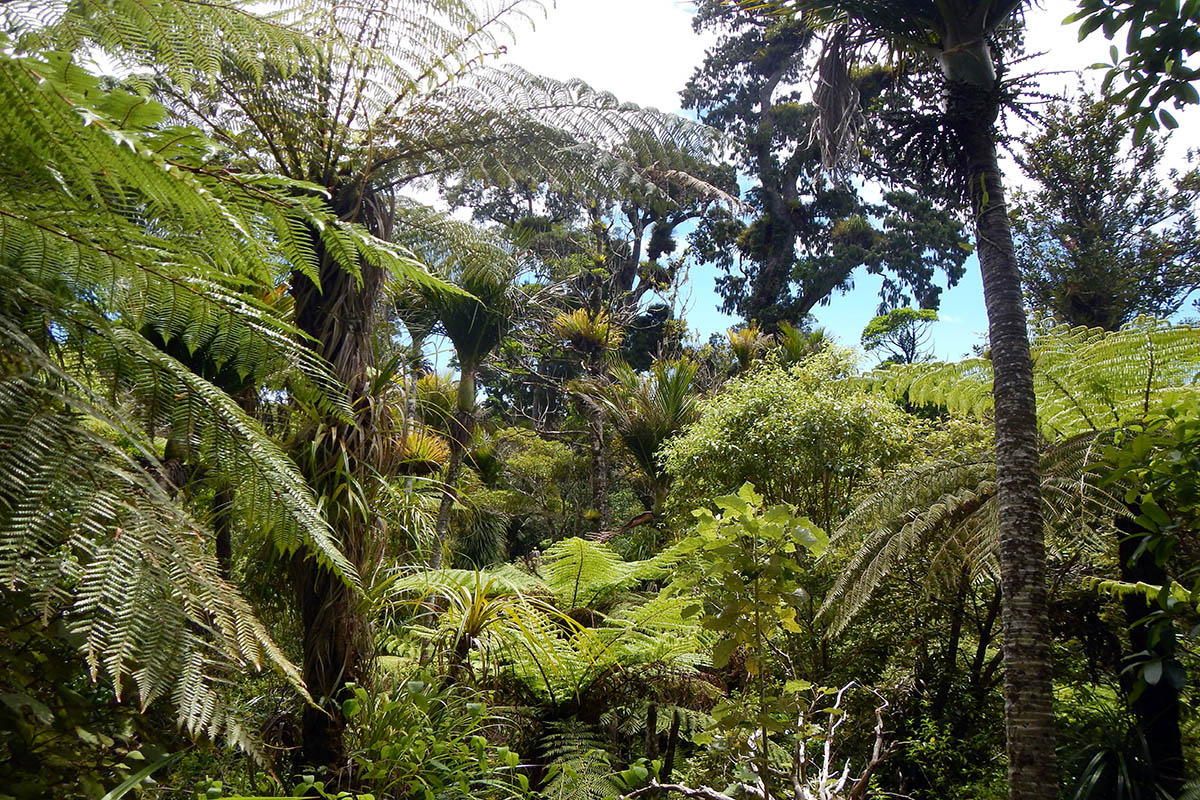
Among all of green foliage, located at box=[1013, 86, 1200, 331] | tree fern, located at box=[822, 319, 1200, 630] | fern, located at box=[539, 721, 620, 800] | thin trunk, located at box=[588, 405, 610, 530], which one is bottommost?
fern, located at box=[539, 721, 620, 800]

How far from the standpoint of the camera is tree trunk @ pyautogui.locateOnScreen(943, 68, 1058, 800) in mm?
2414

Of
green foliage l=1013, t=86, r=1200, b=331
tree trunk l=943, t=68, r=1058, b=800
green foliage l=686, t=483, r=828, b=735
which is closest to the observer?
green foliage l=686, t=483, r=828, b=735

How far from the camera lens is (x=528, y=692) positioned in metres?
3.53

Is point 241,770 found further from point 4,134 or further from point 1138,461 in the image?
point 1138,461

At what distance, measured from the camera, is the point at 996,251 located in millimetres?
2922

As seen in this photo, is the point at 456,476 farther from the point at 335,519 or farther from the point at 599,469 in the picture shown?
the point at 599,469

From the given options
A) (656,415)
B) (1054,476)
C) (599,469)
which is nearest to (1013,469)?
(1054,476)

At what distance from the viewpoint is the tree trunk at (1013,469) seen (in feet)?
7.92

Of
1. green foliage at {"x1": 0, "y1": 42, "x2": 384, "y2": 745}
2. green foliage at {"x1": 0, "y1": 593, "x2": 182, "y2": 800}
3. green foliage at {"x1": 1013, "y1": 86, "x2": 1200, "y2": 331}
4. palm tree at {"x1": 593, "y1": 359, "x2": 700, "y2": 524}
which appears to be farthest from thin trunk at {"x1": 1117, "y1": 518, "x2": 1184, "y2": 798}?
green foliage at {"x1": 1013, "y1": 86, "x2": 1200, "y2": 331}

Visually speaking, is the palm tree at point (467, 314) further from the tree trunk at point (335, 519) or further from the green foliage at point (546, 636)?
the tree trunk at point (335, 519)

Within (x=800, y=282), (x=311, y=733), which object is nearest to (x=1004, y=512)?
(x=311, y=733)

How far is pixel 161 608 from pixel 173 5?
106cm

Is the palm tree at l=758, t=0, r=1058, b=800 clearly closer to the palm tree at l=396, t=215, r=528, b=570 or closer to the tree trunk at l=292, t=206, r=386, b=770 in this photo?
the palm tree at l=396, t=215, r=528, b=570

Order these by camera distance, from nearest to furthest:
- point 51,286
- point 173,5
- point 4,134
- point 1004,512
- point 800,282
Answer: point 4,134, point 51,286, point 173,5, point 1004,512, point 800,282
